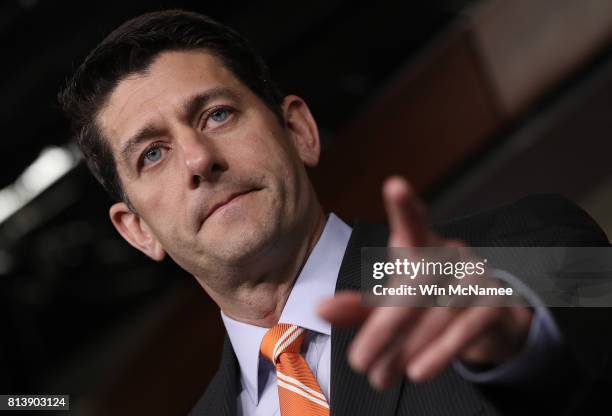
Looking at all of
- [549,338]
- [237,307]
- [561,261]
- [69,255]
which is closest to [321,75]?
[69,255]

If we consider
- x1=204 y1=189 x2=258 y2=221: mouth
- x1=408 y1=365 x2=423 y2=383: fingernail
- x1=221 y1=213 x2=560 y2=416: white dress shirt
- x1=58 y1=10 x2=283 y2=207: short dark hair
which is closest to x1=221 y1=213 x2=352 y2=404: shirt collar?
x1=221 y1=213 x2=560 y2=416: white dress shirt

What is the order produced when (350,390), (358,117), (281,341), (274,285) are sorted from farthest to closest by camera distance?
(358,117)
(274,285)
(281,341)
(350,390)

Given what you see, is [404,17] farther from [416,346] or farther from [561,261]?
[416,346]

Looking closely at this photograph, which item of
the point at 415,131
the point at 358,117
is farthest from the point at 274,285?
the point at 358,117

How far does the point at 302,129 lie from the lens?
4.69ft

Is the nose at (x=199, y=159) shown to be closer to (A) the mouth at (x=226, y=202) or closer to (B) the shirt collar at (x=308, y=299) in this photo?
(A) the mouth at (x=226, y=202)

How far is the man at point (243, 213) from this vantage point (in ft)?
3.36

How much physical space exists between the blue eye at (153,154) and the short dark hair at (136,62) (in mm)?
131

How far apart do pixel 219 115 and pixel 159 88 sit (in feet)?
0.37

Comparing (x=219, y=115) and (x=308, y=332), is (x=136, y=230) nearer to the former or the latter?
(x=219, y=115)

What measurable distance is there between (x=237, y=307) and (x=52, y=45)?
159cm

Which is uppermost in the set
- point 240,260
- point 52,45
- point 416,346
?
point 52,45

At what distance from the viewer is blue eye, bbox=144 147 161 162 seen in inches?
48.1

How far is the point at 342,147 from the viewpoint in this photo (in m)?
2.97
